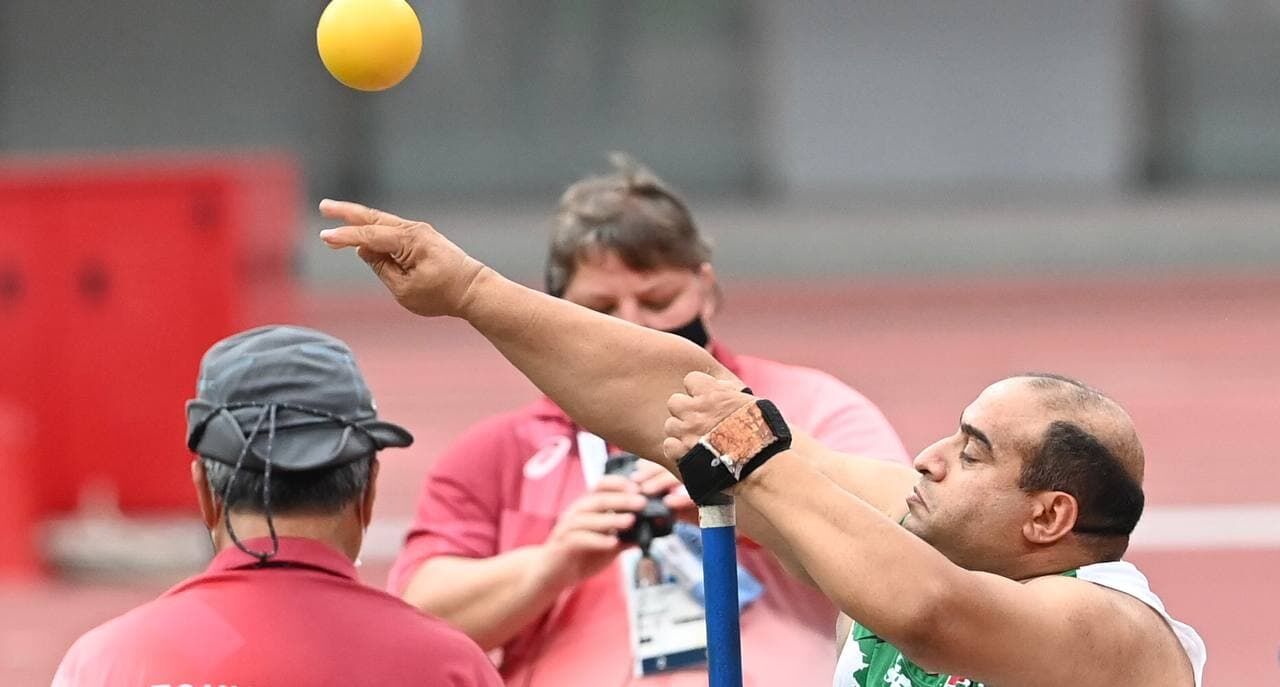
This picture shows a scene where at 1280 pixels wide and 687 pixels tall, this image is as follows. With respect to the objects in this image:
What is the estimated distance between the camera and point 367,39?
3080 millimetres

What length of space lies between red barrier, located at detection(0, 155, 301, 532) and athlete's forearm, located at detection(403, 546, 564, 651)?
5.63 meters

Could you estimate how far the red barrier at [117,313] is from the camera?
912 cm

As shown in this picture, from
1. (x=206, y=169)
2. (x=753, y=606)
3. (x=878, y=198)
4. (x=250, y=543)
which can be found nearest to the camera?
(x=250, y=543)

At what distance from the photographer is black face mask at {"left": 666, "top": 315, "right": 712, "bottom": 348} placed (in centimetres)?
383

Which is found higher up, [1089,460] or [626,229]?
[626,229]

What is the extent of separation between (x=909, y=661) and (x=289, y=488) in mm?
936

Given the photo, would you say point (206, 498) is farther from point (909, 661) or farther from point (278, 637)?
point (909, 661)

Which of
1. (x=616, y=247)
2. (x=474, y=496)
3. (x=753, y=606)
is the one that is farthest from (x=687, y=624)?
(x=616, y=247)

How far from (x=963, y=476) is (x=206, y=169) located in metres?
6.82

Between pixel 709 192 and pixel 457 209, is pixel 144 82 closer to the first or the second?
pixel 457 209

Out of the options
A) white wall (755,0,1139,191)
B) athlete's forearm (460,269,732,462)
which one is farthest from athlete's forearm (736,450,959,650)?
white wall (755,0,1139,191)

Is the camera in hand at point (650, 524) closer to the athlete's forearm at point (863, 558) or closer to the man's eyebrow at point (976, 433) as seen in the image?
the man's eyebrow at point (976, 433)

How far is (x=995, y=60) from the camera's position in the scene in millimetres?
19094

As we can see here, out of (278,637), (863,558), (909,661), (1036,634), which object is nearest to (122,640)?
(278,637)
